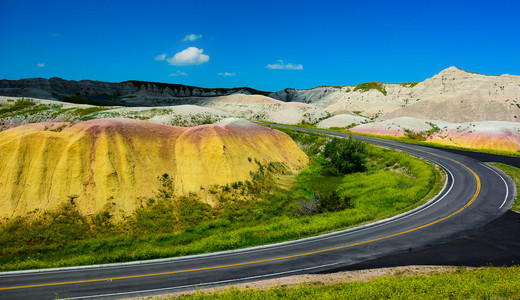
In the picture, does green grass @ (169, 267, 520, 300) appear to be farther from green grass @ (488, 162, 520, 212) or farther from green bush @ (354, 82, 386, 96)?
green bush @ (354, 82, 386, 96)

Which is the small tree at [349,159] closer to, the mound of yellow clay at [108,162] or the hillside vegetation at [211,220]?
the hillside vegetation at [211,220]

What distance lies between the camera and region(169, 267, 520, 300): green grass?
1319cm

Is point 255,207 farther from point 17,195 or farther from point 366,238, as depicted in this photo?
point 17,195

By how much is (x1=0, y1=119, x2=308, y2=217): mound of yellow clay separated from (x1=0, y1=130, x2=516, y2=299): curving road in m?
9.37

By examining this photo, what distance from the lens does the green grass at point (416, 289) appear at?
13.2 meters

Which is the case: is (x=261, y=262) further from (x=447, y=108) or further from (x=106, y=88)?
(x=106, y=88)

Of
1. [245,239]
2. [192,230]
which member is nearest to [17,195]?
[192,230]

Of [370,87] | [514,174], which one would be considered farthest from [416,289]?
[370,87]

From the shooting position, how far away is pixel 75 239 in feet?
79.5

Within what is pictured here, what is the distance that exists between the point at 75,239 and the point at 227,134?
2209cm

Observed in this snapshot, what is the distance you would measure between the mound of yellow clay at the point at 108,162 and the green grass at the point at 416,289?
18507mm

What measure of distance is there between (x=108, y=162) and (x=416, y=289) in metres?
30.0

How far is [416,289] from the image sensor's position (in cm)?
1382

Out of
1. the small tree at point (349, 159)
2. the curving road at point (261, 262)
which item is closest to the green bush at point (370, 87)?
the small tree at point (349, 159)
